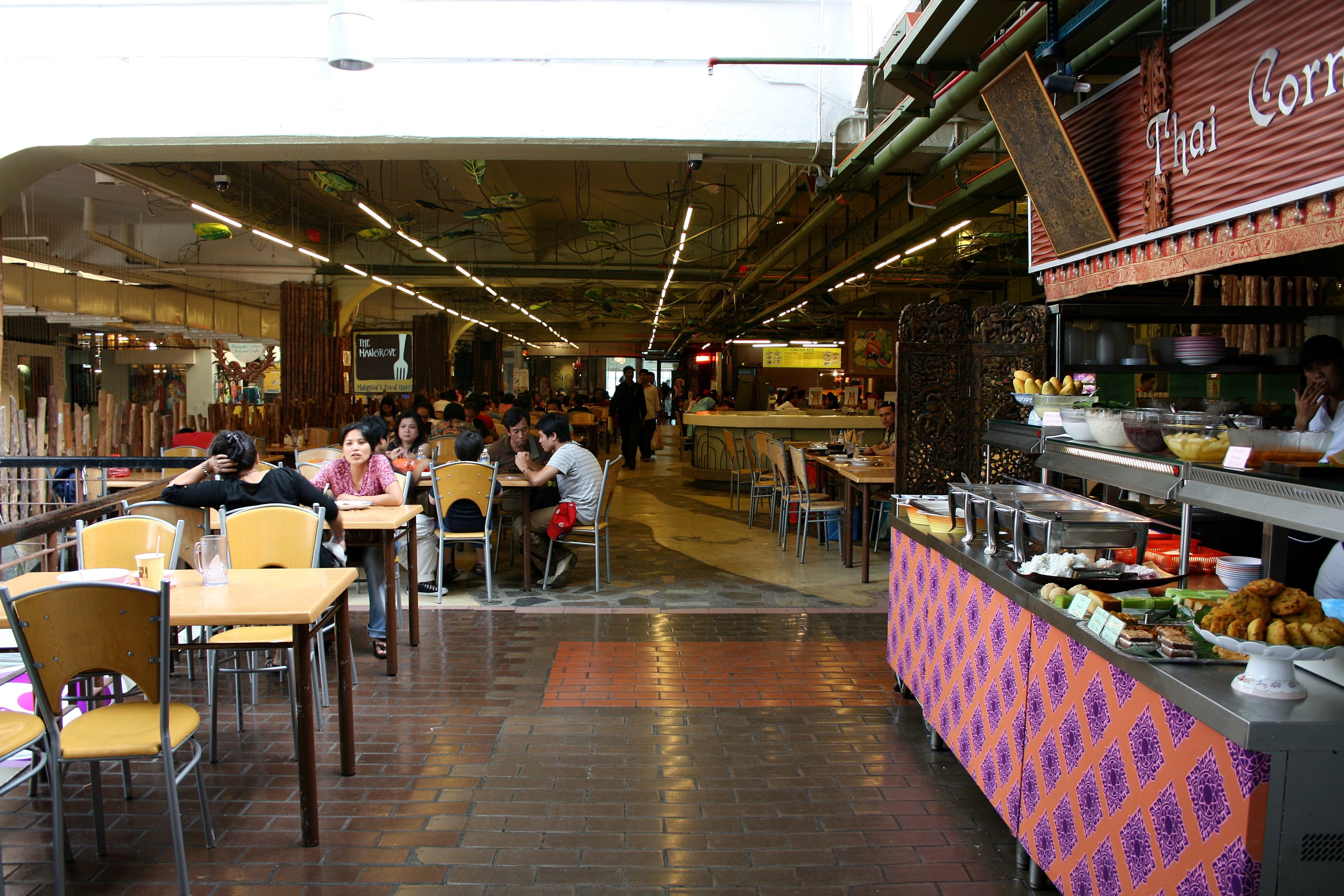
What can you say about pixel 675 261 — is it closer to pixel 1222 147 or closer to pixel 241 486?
pixel 241 486

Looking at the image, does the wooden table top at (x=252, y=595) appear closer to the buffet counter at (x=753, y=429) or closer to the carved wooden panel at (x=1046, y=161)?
the carved wooden panel at (x=1046, y=161)

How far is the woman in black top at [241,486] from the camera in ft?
13.8

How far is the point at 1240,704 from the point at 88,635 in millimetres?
2952

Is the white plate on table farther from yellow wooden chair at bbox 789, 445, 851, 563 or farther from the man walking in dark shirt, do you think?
the man walking in dark shirt

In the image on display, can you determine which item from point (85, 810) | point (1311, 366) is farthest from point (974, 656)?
point (85, 810)

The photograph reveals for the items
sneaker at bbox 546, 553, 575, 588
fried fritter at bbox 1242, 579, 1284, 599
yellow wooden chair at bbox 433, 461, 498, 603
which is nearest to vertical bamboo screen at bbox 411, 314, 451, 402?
sneaker at bbox 546, 553, 575, 588

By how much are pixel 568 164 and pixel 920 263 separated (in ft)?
22.8

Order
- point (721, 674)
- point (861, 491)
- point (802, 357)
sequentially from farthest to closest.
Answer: point (802, 357) → point (861, 491) → point (721, 674)

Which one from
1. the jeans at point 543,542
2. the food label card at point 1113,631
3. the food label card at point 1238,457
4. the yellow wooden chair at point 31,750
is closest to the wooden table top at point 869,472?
the jeans at point 543,542

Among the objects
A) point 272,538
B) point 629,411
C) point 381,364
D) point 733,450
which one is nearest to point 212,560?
point 272,538

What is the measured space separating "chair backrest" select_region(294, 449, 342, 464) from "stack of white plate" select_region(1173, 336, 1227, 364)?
5.79 metres

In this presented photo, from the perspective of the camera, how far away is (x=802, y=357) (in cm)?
2653

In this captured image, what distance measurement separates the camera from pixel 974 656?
317 centimetres

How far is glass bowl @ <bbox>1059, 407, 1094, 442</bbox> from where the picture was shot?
3.42 metres
